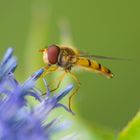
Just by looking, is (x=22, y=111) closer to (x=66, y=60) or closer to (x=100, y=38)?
(x=66, y=60)

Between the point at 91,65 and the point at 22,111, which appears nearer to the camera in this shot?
the point at 22,111

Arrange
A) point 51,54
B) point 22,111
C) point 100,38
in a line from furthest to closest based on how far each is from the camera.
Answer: point 100,38
point 51,54
point 22,111

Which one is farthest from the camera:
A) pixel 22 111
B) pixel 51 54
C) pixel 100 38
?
pixel 100 38

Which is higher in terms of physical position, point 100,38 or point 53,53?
point 53,53

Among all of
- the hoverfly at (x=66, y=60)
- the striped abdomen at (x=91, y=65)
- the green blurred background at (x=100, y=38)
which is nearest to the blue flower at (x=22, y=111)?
the hoverfly at (x=66, y=60)

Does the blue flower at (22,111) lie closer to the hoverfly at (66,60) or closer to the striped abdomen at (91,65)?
the hoverfly at (66,60)

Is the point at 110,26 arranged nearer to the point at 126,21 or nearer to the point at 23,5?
the point at 126,21

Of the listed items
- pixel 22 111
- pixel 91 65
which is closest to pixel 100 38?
pixel 91 65

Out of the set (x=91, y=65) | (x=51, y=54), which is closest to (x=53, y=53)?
(x=51, y=54)
